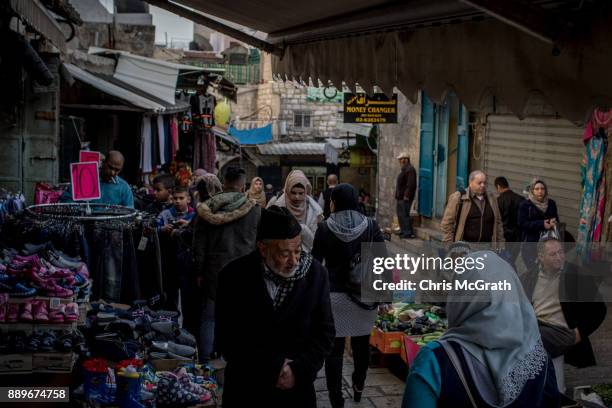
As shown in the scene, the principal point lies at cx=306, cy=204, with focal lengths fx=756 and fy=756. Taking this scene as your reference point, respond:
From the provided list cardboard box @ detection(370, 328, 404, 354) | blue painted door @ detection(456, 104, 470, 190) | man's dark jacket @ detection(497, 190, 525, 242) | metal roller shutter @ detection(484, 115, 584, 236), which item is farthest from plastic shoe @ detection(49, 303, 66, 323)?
blue painted door @ detection(456, 104, 470, 190)

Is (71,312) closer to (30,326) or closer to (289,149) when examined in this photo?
(30,326)

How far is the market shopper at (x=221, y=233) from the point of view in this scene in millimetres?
6391

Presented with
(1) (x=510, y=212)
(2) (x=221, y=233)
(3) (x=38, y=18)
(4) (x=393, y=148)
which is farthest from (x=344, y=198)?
(4) (x=393, y=148)

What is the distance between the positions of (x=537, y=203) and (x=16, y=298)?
7008 millimetres

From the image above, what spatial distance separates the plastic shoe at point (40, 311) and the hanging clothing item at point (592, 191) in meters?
7.85

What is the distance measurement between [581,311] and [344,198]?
2082 millimetres

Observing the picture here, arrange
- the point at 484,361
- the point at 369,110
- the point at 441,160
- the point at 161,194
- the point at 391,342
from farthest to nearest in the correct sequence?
the point at 441,160, the point at 369,110, the point at 161,194, the point at 391,342, the point at 484,361

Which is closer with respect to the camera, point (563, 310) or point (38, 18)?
point (563, 310)

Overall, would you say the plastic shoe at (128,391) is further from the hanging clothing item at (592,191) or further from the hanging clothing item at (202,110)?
the hanging clothing item at (202,110)

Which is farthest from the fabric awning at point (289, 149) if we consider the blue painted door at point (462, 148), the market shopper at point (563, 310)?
the market shopper at point (563, 310)

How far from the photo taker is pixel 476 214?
927 cm

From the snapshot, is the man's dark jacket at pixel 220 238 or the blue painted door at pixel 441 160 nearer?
the man's dark jacket at pixel 220 238

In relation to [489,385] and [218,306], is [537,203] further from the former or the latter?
[489,385]

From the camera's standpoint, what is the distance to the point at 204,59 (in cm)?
3869
